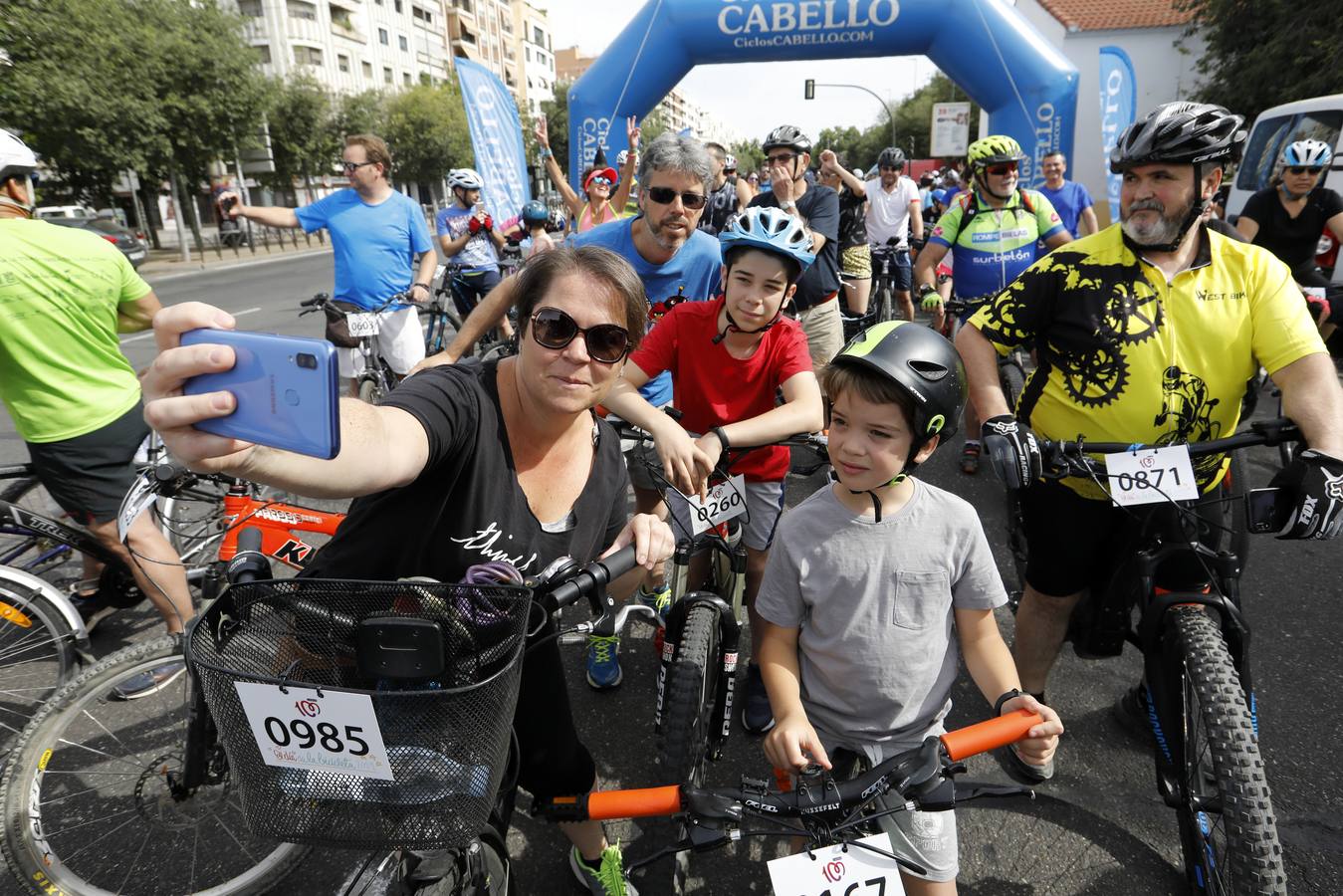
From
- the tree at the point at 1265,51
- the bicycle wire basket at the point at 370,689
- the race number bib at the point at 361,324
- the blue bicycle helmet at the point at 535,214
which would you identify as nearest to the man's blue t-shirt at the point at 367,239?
the race number bib at the point at 361,324

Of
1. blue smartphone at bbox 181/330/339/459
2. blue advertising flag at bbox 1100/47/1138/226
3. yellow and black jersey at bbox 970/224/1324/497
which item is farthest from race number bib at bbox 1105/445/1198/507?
blue advertising flag at bbox 1100/47/1138/226

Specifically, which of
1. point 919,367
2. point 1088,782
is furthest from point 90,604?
point 1088,782

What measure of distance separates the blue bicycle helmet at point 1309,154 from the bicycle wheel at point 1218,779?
17.2ft

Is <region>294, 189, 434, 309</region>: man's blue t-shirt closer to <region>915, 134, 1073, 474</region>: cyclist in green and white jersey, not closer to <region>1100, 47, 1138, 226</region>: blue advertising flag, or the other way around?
<region>915, 134, 1073, 474</region>: cyclist in green and white jersey

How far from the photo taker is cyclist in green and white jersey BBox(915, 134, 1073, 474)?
5.18 metres

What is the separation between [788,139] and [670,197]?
3000 millimetres

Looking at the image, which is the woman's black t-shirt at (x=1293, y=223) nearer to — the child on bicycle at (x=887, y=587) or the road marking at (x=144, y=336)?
the child on bicycle at (x=887, y=587)

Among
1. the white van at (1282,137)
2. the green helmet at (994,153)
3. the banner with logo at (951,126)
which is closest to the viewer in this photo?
the green helmet at (994,153)

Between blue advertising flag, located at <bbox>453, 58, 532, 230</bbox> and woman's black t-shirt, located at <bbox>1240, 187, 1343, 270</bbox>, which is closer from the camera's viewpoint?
woman's black t-shirt, located at <bbox>1240, 187, 1343, 270</bbox>

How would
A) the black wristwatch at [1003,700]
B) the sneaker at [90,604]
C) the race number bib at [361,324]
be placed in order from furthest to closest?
the race number bib at [361,324], the sneaker at [90,604], the black wristwatch at [1003,700]

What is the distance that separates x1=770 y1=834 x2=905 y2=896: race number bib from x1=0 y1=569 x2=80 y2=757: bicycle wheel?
2.55 meters

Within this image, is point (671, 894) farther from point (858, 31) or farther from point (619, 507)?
point (858, 31)

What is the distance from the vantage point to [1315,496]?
188 centimetres

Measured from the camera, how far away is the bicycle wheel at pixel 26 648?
2.54 metres
